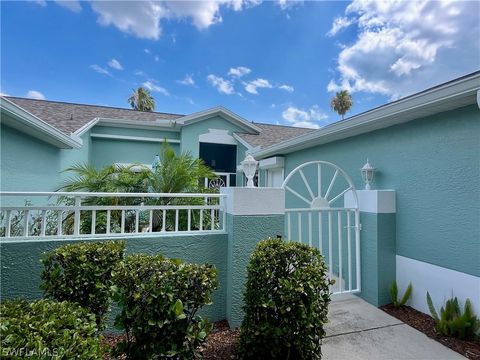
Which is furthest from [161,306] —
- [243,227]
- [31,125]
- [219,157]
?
[219,157]

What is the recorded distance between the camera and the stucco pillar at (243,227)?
13.1 feet

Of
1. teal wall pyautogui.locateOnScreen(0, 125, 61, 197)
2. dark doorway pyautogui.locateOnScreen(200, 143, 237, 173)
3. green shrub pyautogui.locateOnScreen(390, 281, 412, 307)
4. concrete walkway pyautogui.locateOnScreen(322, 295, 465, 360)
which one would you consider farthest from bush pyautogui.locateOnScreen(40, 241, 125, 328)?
dark doorway pyautogui.locateOnScreen(200, 143, 237, 173)

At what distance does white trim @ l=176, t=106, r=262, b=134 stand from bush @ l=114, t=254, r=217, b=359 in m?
11.4

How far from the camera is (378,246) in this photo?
485 centimetres

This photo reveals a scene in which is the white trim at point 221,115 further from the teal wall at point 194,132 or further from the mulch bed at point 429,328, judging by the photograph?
the mulch bed at point 429,328

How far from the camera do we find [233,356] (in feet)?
10.5

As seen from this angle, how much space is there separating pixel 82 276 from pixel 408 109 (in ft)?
17.6

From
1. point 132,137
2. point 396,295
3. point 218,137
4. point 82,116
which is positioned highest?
point 82,116

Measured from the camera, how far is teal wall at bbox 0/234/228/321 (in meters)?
3.38

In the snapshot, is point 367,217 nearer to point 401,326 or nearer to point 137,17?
point 401,326

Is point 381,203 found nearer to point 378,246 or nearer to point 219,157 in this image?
point 378,246

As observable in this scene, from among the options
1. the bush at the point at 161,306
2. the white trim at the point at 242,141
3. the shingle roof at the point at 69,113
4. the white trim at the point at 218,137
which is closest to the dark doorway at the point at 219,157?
the white trim at the point at 218,137

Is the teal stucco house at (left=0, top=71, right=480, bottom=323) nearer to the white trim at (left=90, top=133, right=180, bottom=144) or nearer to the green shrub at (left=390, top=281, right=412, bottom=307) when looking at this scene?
the green shrub at (left=390, top=281, right=412, bottom=307)

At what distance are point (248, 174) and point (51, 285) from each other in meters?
2.95
